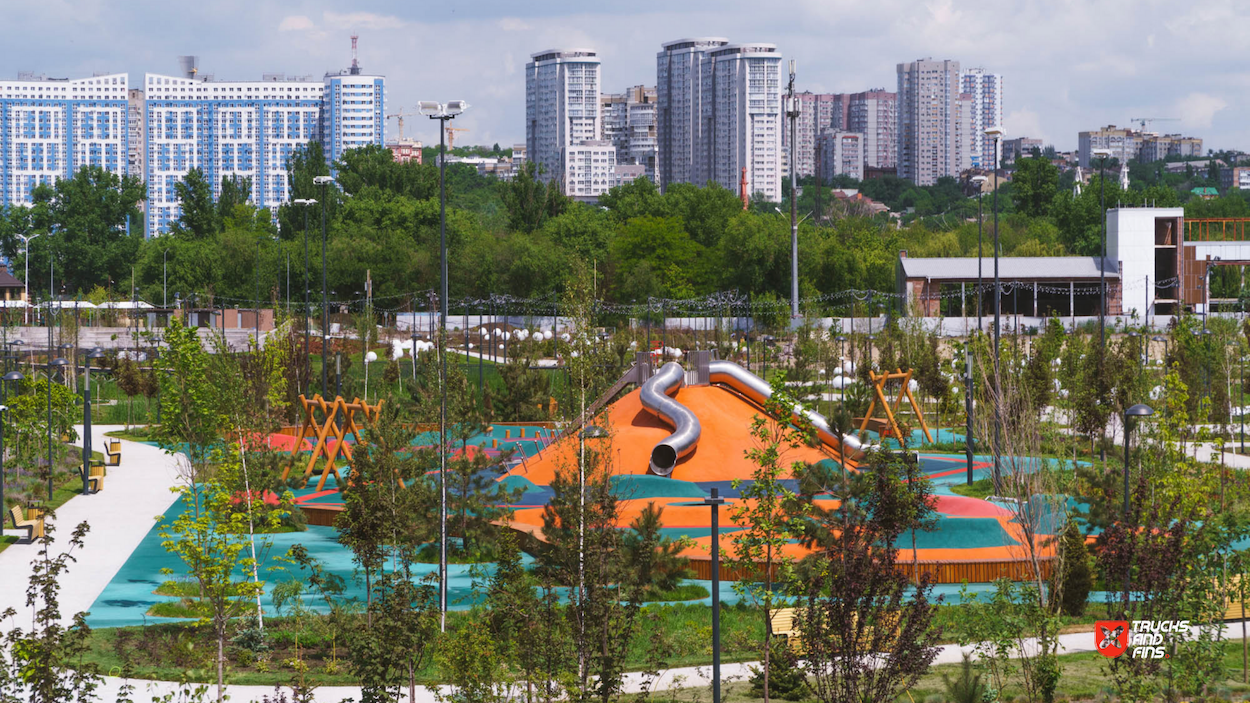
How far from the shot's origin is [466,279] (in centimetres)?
7906

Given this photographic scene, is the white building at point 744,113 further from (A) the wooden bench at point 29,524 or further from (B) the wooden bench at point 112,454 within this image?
(A) the wooden bench at point 29,524

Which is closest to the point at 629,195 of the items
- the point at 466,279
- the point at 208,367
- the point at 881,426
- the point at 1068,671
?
the point at 466,279

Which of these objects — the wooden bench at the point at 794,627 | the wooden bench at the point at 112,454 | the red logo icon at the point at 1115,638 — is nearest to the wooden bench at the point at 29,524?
the wooden bench at the point at 112,454

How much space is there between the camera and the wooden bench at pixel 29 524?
26.5 metres

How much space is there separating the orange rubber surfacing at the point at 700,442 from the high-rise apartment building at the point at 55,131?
171m

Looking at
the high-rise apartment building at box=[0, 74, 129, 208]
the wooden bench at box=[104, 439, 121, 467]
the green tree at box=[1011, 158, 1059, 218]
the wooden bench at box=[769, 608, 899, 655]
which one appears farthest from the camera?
the high-rise apartment building at box=[0, 74, 129, 208]

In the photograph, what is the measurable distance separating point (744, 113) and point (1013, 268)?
126 meters

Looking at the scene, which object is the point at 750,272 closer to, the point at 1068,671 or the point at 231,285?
the point at 231,285

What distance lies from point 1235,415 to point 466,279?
45.5 metres

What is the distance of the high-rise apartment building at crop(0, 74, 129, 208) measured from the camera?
188000 mm

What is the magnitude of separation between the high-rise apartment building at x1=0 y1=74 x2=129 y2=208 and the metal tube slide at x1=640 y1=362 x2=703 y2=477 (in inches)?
6745

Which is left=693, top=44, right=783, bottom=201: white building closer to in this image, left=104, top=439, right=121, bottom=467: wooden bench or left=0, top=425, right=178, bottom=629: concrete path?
left=104, top=439, right=121, bottom=467: wooden bench

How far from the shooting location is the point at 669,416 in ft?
110

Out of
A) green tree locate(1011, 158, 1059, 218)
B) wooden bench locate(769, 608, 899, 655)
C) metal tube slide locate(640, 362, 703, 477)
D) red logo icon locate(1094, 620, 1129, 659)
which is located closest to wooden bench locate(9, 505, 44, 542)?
metal tube slide locate(640, 362, 703, 477)
